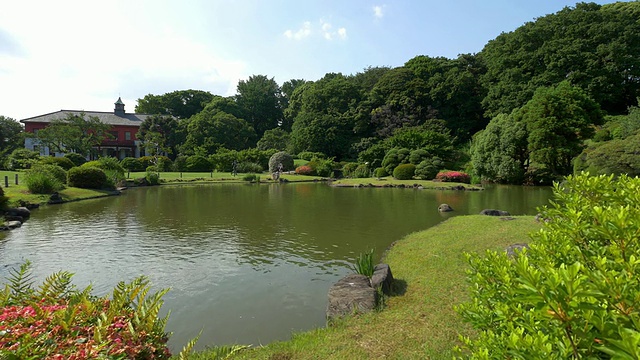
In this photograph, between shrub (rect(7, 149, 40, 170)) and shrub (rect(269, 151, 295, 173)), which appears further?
shrub (rect(269, 151, 295, 173))

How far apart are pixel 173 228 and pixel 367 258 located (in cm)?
845

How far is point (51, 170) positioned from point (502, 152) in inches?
1284

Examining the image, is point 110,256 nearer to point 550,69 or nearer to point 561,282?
point 561,282

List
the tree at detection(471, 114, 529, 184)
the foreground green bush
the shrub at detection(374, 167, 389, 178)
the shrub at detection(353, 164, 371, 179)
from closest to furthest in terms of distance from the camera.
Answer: the foreground green bush
the tree at detection(471, 114, 529, 184)
the shrub at detection(374, 167, 389, 178)
the shrub at detection(353, 164, 371, 179)

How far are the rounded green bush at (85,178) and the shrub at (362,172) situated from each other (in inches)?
921

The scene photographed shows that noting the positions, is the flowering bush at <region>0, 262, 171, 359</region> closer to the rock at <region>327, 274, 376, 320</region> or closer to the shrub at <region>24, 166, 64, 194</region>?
the rock at <region>327, 274, 376, 320</region>

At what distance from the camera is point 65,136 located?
4062 centimetres

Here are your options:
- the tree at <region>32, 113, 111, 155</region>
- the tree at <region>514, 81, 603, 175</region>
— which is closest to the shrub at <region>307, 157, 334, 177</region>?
the tree at <region>514, 81, 603, 175</region>

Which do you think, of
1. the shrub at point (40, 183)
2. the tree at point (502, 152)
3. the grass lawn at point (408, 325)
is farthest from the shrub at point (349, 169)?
the grass lawn at point (408, 325)

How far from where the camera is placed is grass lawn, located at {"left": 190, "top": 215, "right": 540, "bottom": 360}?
4.25 metres

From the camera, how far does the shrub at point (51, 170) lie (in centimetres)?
2069

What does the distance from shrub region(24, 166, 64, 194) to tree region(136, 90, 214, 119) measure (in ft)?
153

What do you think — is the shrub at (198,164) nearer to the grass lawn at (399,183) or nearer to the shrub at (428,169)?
the grass lawn at (399,183)

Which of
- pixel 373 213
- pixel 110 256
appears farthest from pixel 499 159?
pixel 110 256
